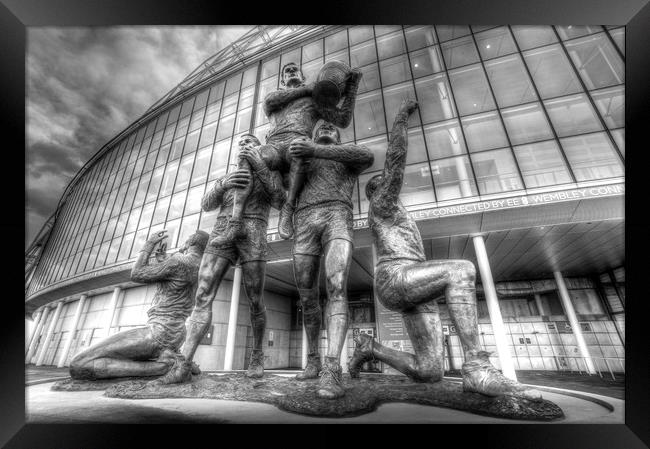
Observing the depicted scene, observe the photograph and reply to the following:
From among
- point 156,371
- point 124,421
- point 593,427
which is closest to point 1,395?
point 124,421

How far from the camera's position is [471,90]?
11438 millimetres

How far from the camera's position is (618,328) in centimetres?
1480

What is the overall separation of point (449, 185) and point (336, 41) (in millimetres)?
10084

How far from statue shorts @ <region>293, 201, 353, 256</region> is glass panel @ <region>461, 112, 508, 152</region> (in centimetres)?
984

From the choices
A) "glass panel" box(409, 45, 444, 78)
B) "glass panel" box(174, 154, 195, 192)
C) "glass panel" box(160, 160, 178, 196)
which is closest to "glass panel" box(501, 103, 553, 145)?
"glass panel" box(409, 45, 444, 78)

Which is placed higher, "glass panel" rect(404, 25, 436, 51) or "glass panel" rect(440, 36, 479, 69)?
"glass panel" rect(404, 25, 436, 51)

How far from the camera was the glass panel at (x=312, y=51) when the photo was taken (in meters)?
15.0

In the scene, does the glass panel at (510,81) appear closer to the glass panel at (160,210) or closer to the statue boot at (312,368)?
the statue boot at (312,368)

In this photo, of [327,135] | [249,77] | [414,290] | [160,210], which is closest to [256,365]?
[414,290]

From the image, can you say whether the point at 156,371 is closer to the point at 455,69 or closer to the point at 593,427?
the point at 593,427

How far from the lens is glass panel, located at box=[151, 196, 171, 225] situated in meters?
15.1

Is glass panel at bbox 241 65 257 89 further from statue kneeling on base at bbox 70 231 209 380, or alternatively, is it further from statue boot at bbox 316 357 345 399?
statue boot at bbox 316 357 345 399

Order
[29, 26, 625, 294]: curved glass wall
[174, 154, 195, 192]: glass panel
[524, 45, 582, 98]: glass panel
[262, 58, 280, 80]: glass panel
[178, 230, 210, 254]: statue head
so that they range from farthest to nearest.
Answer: [262, 58, 280, 80]: glass panel
[174, 154, 195, 192]: glass panel
[524, 45, 582, 98]: glass panel
[29, 26, 625, 294]: curved glass wall
[178, 230, 210, 254]: statue head
